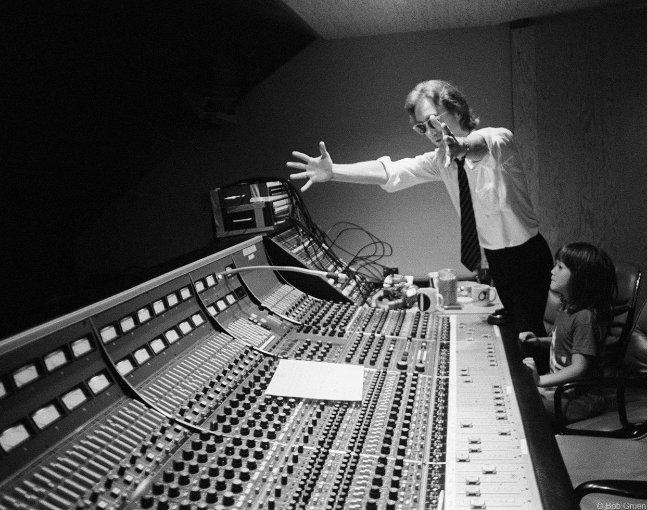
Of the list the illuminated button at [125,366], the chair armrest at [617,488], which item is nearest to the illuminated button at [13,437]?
the illuminated button at [125,366]

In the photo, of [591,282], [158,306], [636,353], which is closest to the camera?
[158,306]

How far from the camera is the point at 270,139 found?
352 cm

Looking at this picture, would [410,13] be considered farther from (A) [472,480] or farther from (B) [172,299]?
(A) [472,480]

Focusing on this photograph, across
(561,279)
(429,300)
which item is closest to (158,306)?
(429,300)

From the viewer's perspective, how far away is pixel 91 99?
7.04ft

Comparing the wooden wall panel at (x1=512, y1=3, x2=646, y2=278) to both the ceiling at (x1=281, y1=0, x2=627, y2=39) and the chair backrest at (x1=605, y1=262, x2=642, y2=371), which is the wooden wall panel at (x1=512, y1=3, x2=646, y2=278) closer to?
the ceiling at (x1=281, y1=0, x2=627, y2=39)

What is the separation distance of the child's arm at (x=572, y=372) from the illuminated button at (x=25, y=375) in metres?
1.61

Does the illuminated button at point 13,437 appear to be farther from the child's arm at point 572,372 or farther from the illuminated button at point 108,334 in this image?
the child's arm at point 572,372

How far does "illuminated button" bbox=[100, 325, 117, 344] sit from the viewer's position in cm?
127

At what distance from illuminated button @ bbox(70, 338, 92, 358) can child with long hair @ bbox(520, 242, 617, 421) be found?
140 centimetres

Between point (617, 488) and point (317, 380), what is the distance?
710mm

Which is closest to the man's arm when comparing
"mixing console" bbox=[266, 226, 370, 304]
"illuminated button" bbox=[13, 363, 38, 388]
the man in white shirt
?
the man in white shirt

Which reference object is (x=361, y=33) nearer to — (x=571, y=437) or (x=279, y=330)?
(x=279, y=330)

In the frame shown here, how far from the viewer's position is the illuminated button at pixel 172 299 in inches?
60.9
